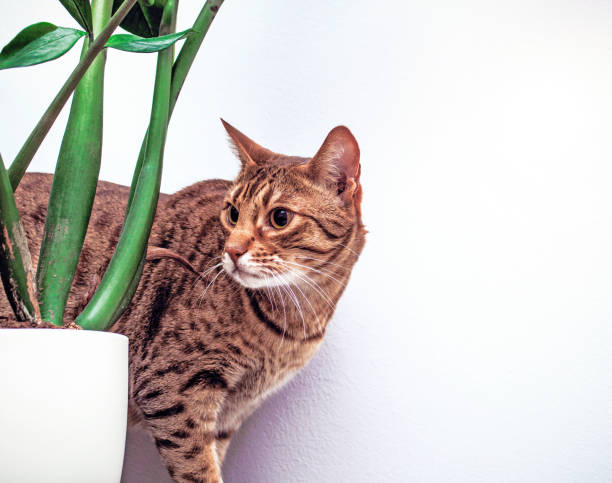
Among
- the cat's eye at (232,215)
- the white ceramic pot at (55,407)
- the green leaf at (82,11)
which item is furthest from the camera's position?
the cat's eye at (232,215)

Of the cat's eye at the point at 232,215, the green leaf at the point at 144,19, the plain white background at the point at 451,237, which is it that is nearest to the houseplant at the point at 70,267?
the green leaf at the point at 144,19

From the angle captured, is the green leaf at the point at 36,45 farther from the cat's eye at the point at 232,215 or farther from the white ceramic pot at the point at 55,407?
the cat's eye at the point at 232,215

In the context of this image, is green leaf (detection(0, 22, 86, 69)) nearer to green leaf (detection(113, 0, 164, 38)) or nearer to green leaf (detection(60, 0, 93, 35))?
green leaf (detection(60, 0, 93, 35))

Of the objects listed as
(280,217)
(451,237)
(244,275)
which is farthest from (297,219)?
(451,237)

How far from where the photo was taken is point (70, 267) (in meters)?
0.68

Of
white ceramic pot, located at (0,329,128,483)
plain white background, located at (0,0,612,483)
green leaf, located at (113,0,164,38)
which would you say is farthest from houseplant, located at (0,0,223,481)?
plain white background, located at (0,0,612,483)

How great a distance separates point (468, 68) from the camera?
3.76 ft

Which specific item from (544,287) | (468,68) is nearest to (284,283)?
(544,287)

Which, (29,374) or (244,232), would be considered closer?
(29,374)

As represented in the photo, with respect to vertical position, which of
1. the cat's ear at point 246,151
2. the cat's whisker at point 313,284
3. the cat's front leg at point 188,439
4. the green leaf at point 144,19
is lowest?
the cat's front leg at point 188,439

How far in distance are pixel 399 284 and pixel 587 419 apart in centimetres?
45

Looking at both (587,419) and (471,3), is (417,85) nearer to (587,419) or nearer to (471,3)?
(471,3)

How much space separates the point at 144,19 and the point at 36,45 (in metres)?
0.34

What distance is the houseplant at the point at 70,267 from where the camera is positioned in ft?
1.78
